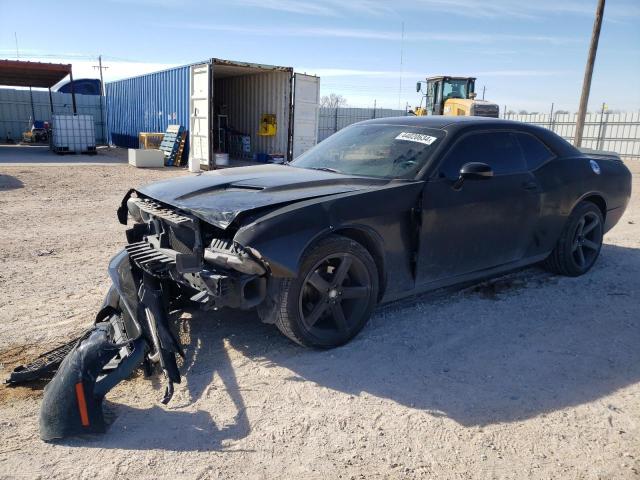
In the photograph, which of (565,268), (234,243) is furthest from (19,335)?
(565,268)

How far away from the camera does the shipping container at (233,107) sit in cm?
1611

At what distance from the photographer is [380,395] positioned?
315 cm

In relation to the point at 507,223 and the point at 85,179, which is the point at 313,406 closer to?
the point at 507,223

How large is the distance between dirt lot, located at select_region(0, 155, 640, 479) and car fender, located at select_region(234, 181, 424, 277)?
2.57 ft

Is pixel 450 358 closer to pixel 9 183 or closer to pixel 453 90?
pixel 9 183

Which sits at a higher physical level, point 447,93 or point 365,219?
point 447,93

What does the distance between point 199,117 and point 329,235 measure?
13827 mm

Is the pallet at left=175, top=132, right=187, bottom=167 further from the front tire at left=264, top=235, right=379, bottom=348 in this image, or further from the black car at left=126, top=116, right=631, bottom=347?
the front tire at left=264, top=235, right=379, bottom=348

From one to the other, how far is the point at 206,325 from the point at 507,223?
109 inches

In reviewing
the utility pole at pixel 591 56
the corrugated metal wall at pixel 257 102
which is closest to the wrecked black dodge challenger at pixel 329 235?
the corrugated metal wall at pixel 257 102

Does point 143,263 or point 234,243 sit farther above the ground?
point 234,243

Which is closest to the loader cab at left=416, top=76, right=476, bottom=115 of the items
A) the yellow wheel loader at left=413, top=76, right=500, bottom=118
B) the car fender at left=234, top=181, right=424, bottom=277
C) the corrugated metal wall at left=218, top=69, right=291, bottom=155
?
the yellow wheel loader at left=413, top=76, right=500, bottom=118

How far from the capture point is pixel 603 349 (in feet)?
12.7

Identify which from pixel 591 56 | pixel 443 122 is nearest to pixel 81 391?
pixel 443 122
